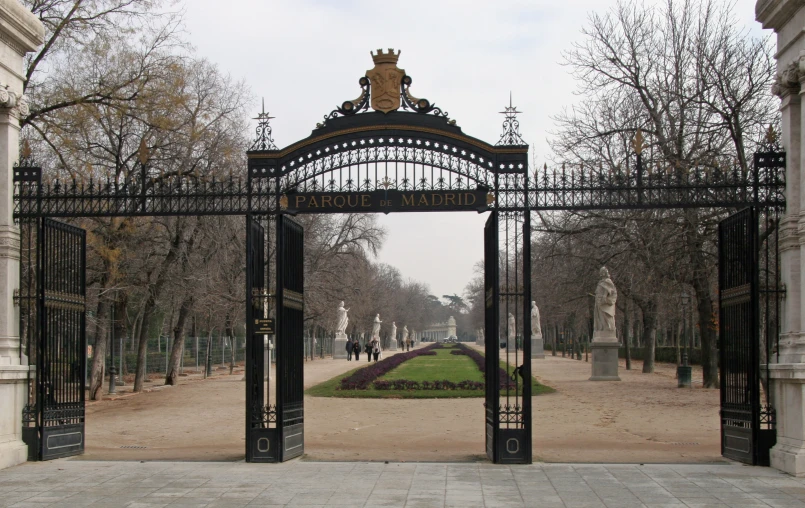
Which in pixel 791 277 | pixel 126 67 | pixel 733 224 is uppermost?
pixel 126 67

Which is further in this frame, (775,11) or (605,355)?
(605,355)

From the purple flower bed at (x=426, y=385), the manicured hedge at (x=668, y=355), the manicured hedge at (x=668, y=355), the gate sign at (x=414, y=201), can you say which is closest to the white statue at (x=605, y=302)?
the purple flower bed at (x=426, y=385)

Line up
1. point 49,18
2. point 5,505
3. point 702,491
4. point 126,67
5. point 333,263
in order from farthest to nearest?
point 333,263, point 126,67, point 49,18, point 702,491, point 5,505

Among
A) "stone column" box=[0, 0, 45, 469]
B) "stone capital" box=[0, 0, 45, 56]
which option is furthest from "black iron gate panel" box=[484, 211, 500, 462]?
"stone capital" box=[0, 0, 45, 56]

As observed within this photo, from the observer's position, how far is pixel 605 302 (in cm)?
3303

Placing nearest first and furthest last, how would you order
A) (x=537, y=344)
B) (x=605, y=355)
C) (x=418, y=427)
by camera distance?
(x=418, y=427)
(x=605, y=355)
(x=537, y=344)

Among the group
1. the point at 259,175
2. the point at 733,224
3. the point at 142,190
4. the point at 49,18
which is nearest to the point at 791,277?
the point at 733,224

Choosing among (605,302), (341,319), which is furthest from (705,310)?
(341,319)

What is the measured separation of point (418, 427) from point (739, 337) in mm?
7988

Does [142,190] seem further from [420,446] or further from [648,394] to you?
[648,394]

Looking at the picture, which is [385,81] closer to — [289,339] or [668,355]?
[289,339]

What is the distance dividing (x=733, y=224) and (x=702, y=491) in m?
4.38

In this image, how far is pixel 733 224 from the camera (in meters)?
12.9

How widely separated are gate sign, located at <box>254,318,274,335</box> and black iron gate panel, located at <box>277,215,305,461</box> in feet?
0.77
